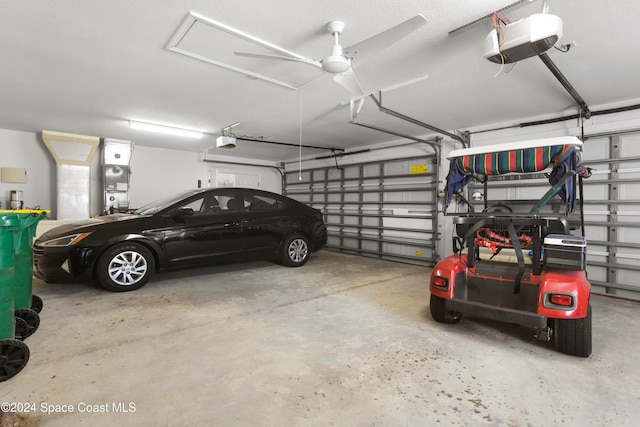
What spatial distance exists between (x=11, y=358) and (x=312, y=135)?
16.7 ft

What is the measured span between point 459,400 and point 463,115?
4039 millimetres

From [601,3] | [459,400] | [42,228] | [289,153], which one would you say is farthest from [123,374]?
[289,153]

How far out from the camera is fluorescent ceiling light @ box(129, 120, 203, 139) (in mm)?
5032

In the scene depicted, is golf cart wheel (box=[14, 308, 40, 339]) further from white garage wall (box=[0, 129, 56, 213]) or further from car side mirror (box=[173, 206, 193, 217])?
white garage wall (box=[0, 129, 56, 213])

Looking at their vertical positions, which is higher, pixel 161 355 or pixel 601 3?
pixel 601 3

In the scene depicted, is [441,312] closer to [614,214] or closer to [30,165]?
[614,214]

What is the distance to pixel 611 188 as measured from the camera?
3934 mm

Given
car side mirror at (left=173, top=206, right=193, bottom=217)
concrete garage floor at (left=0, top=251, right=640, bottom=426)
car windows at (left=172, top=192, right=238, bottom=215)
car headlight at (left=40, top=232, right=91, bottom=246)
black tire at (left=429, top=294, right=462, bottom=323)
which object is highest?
car windows at (left=172, top=192, right=238, bottom=215)

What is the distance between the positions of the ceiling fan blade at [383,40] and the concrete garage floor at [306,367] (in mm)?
2195

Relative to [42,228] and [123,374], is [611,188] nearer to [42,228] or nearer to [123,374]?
[123,374]

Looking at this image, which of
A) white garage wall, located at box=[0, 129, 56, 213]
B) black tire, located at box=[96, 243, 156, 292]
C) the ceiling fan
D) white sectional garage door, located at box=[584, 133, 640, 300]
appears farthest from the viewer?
white garage wall, located at box=[0, 129, 56, 213]

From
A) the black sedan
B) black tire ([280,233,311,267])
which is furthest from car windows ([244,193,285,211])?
black tire ([280,233,311,267])

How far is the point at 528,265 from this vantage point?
9.50ft

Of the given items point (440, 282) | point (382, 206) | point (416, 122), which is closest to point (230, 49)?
point (440, 282)
